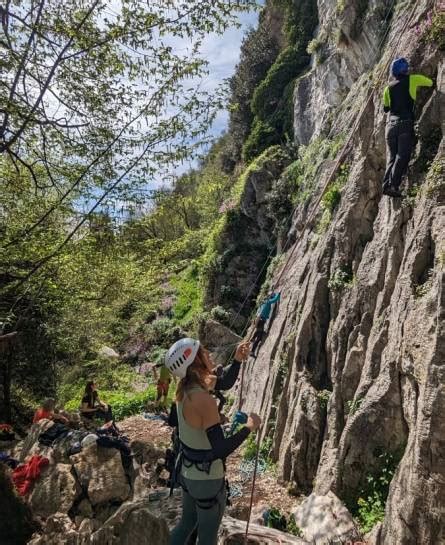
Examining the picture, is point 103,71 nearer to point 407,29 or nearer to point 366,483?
point 407,29

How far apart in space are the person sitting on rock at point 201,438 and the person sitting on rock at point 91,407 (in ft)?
34.5

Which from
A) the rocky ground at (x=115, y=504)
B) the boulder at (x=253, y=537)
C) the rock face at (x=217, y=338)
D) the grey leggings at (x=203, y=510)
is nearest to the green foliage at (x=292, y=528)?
the rocky ground at (x=115, y=504)

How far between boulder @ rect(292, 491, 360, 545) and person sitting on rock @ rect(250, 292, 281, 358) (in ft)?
22.1

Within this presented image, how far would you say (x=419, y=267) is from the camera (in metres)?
6.26

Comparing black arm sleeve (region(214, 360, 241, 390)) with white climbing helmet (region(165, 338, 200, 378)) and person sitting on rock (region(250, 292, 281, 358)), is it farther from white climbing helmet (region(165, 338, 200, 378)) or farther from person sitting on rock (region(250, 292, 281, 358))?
person sitting on rock (region(250, 292, 281, 358))

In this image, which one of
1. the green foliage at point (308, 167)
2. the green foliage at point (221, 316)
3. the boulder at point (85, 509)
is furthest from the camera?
the green foliage at point (221, 316)

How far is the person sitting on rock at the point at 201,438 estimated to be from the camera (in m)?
3.71

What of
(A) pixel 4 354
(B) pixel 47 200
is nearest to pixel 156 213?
(B) pixel 47 200

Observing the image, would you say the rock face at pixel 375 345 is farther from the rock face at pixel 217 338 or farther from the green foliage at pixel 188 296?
the green foliage at pixel 188 296

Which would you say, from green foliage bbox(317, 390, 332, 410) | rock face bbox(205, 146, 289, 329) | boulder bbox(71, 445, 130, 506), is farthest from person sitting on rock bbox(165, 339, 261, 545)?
rock face bbox(205, 146, 289, 329)

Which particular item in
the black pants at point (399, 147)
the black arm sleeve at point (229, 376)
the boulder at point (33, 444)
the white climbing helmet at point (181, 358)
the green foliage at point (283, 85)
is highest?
the green foliage at point (283, 85)

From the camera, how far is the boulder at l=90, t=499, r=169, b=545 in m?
5.03

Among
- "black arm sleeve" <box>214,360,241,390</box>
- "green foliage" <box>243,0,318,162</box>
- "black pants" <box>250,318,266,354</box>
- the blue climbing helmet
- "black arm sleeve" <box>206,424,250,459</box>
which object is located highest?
"green foliage" <box>243,0,318,162</box>

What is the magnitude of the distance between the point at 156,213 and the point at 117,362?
18311 mm
